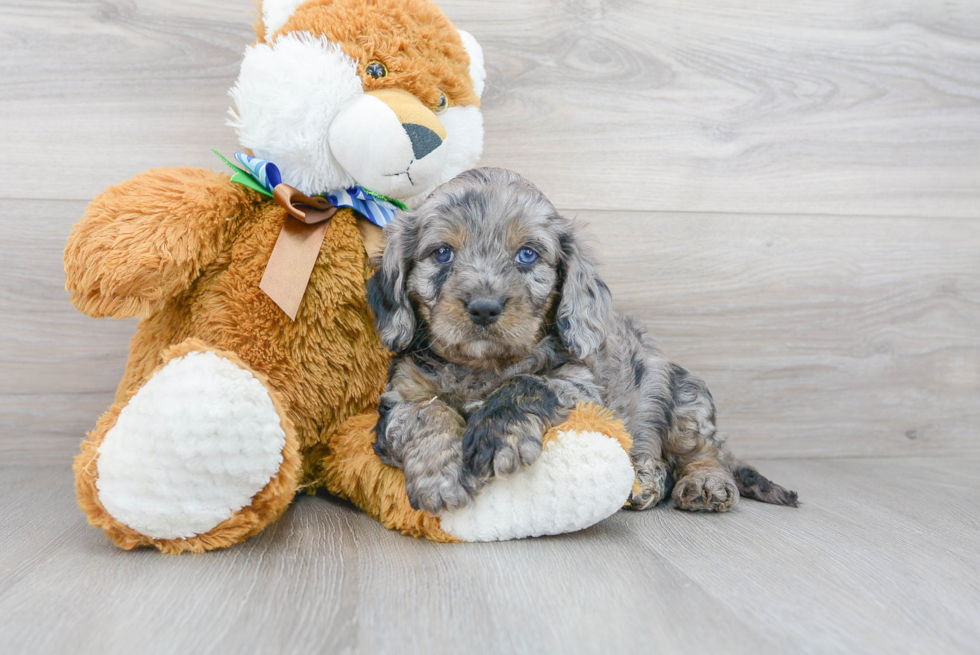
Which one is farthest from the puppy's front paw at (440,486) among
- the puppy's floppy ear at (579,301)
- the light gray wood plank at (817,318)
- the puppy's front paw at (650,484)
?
the light gray wood plank at (817,318)

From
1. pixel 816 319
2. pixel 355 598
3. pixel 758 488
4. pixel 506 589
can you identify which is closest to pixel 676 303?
pixel 816 319

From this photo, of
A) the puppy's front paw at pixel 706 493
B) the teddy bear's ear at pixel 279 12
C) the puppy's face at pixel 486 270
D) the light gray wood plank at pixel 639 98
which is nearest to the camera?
the puppy's face at pixel 486 270

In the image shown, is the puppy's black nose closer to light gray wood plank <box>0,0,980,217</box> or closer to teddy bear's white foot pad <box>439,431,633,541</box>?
teddy bear's white foot pad <box>439,431,633,541</box>

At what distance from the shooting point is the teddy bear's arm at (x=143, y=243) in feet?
4.84

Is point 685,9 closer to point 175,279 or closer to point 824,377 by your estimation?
point 824,377

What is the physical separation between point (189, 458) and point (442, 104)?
3.35 ft

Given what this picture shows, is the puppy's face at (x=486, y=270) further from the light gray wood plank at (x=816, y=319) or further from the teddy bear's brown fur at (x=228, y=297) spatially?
the light gray wood plank at (x=816, y=319)

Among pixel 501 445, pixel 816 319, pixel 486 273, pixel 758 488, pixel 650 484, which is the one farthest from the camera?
A: pixel 816 319

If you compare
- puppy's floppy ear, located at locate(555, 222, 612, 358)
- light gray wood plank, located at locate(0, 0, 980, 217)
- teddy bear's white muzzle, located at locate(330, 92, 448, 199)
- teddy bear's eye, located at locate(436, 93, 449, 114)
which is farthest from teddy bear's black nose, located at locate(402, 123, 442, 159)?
light gray wood plank, located at locate(0, 0, 980, 217)

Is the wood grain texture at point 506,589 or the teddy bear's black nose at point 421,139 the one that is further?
the teddy bear's black nose at point 421,139

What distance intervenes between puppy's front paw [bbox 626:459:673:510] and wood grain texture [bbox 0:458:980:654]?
68 mm

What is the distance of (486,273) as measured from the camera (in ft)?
4.99

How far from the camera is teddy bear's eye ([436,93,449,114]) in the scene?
176cm

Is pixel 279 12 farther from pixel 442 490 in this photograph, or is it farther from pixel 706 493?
pixel 706 493
